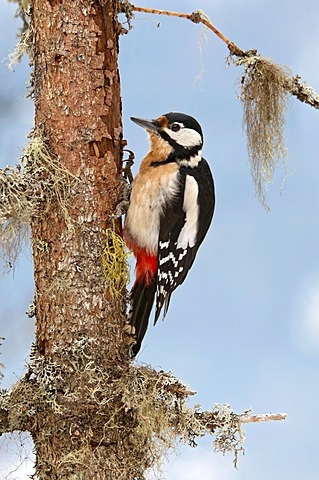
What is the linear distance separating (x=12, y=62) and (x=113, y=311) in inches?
41.7

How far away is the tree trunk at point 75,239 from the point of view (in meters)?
2.48

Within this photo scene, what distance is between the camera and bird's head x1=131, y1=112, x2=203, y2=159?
2.85 meters

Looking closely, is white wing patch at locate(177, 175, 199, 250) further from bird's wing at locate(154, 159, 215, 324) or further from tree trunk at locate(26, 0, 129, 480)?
tree trunk at locate(26, 0, 129, 480)

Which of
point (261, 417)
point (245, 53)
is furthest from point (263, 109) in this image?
point (261, 417)

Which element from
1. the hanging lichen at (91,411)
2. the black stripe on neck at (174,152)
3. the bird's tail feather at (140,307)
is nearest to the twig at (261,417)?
the hanging lichen at (91,411)

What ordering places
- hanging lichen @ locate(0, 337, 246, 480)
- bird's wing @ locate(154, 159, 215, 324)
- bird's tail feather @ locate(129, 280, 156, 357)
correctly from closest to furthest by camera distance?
hanging lichen @ locate(0, 337, 246, 480), bird's tail feather @ locate(129, 280, 156, 357), bird's wing @ locate(154, 159, 215, 324)

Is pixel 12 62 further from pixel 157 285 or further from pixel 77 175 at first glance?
pixel 157 285

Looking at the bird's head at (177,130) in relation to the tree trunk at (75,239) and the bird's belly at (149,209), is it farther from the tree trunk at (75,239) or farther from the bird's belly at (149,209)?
the tree trunk at (75,239)

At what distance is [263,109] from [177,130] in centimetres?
44

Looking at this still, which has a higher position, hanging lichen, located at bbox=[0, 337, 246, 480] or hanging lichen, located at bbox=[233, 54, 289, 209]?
hanging lichen, located at bbox=[233, 54, 289, 209]

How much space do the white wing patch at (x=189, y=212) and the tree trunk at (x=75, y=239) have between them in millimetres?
309

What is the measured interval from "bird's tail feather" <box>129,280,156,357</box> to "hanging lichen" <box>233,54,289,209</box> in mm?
614

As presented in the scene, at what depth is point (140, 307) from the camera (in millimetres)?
2729

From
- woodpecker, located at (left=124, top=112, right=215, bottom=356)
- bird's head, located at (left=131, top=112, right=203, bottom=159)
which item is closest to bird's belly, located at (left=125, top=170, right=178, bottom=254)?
woodpecker, located at (left=124, top=112, right=215, bottom=356)
